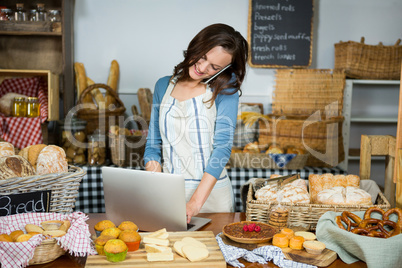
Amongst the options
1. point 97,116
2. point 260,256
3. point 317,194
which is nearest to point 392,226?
point 317,194

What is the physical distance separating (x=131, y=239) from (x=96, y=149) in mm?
1942

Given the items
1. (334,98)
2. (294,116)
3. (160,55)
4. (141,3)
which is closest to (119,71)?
(160,55)

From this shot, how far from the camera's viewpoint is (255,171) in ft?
9.91

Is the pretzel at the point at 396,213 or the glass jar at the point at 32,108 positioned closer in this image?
the pretzel at the point at 396,213

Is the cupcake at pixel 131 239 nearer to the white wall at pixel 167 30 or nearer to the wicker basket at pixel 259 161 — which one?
the wicker basket at pixel 259 161

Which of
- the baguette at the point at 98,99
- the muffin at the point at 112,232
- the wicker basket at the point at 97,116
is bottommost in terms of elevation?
the muffin at the point at 112,232

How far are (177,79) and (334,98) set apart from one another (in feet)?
6.46

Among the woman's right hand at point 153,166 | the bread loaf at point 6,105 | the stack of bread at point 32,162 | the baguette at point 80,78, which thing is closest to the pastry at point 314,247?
the woman's right hand at point 153,166

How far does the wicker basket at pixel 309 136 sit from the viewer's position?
322 centimetres

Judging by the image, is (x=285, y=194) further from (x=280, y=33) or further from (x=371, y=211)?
(x=280, y=33)

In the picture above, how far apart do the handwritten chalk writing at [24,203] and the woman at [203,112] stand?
0.62 meters

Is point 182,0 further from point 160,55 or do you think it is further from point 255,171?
point 255,171

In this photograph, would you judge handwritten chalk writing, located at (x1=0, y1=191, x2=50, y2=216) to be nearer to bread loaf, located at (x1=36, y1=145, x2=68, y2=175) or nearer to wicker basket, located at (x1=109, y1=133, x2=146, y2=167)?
bread loaf, located at (x1=36, y1=145, x2=68, y2=175)

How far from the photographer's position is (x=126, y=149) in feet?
10.1
